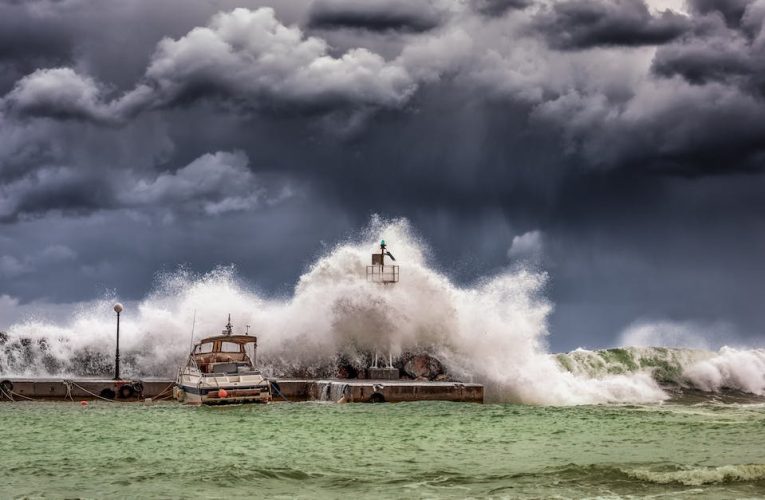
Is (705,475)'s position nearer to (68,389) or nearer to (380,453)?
(380,453)

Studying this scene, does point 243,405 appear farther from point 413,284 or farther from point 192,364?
point 413,284

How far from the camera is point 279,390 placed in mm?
40344

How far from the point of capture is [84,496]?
16.7 m

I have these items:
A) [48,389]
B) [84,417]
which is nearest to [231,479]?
[84,417]

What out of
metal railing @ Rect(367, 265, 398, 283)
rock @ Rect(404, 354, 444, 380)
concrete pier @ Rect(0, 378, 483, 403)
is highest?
metal railing @ Rect(367, 265, 398, 283)

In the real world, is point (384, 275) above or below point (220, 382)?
above

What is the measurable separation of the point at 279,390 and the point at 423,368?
7.72 m

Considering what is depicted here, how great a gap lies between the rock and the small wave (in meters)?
26.5

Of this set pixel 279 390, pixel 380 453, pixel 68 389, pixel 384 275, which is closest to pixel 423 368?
pixel 384 275

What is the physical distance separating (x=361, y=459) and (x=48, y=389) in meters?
23.0

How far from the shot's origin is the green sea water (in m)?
17.2

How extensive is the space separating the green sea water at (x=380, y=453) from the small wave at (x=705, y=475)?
0.04m

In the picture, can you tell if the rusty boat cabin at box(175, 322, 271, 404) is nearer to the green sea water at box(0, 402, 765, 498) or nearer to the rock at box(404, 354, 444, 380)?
the green sea water at box(0, 402, 765, 498)

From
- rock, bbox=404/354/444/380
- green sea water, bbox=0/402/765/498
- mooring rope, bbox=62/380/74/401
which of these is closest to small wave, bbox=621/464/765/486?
green sea water, bbox=0/402/765/498
